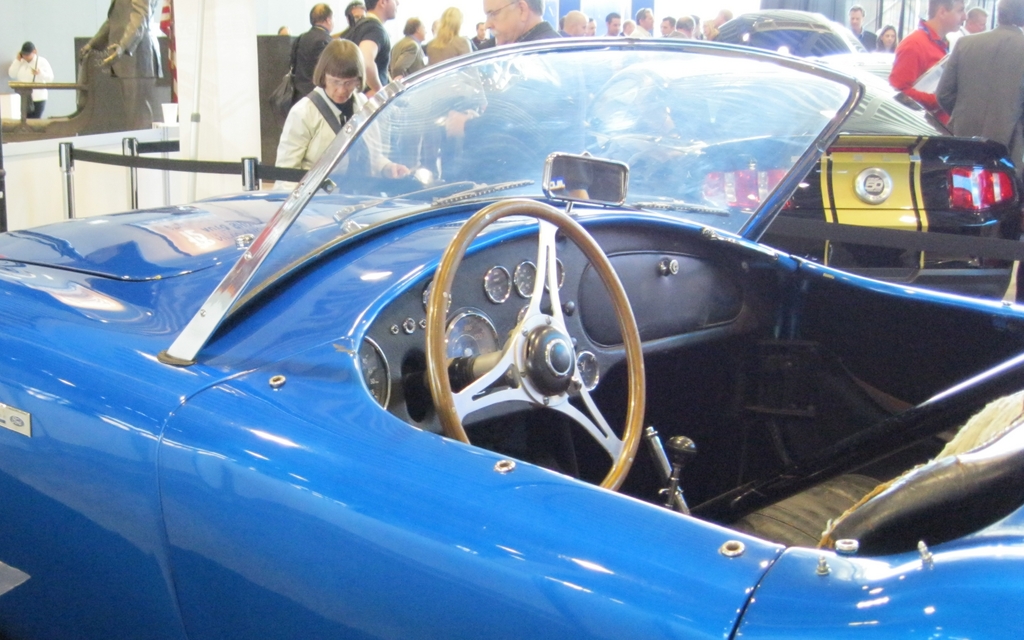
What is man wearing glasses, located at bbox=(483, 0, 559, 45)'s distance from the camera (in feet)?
13.8

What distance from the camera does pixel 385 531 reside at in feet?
4.40

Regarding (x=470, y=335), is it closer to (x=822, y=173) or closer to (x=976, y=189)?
(x=822, y=173)

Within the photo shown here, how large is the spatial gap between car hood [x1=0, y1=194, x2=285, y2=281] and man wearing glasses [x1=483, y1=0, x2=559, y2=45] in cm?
194

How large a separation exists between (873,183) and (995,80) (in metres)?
1.98

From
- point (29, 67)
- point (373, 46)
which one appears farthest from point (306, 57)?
point (29, 67)

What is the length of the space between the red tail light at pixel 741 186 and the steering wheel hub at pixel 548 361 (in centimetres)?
119

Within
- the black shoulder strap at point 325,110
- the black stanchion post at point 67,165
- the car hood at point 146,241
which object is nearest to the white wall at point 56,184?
the black stanchion post at point 67,165

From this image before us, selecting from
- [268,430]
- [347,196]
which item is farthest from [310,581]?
[347,196]

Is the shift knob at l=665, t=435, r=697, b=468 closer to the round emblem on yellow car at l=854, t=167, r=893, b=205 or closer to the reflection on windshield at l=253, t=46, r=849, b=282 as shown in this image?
the reflection on windshield at l=253, t=46, r=849, b=282

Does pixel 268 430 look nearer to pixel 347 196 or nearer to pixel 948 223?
pixel 347 196

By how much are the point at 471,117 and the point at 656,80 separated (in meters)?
0.70

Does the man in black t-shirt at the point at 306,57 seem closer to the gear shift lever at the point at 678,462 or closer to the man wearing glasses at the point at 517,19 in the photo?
the man wearing glasses at the point at 517,19

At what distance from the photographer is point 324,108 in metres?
3.50

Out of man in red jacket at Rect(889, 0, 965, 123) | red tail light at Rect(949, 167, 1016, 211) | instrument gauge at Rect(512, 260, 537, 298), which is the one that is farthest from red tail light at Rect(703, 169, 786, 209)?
man in red jacket at Rect(889, 0, 965, 123)
